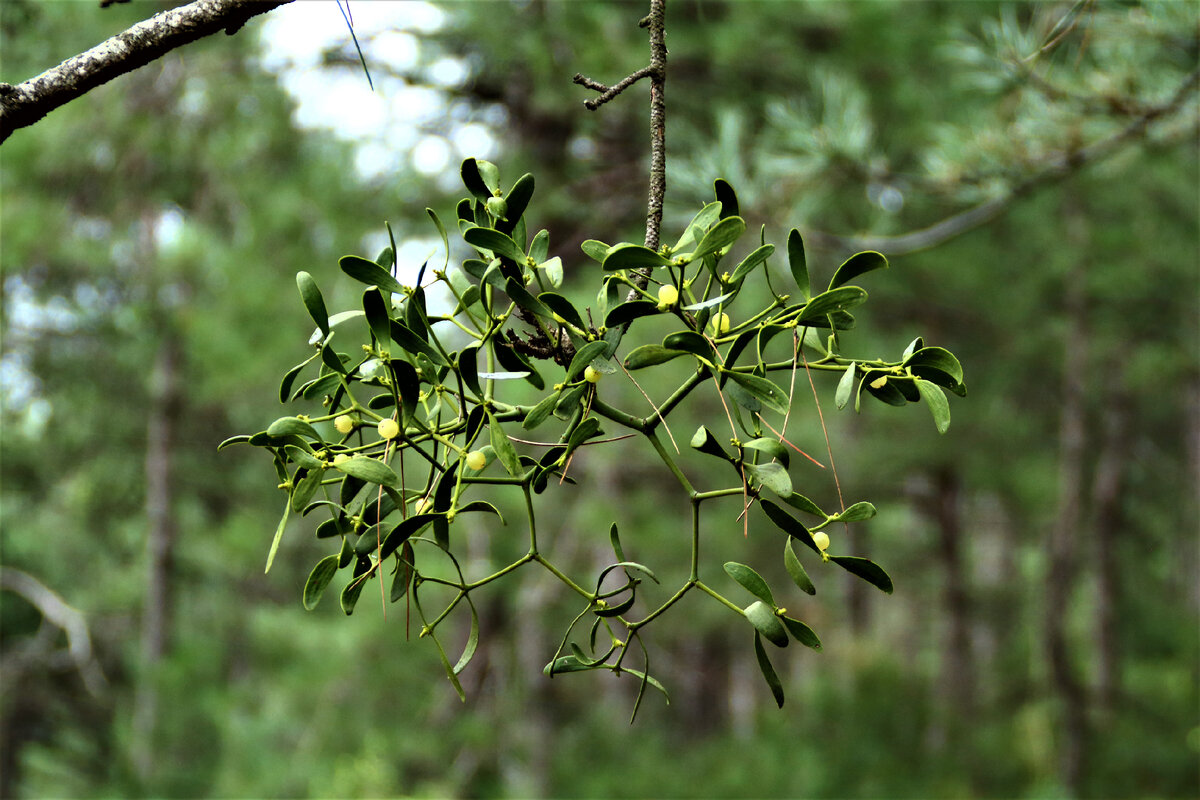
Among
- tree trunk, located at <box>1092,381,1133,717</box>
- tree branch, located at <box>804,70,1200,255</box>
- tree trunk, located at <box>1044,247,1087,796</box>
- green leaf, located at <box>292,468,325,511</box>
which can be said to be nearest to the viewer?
green leaf, located at <box>292,468,325,511</box>

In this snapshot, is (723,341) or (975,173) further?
(975,173)

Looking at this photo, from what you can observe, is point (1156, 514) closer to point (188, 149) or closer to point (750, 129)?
point (750, 129)

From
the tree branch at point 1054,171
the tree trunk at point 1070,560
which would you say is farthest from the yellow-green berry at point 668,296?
the tree trunk at point 1070,560

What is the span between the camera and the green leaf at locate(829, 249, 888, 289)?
605 mm

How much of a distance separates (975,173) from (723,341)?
1.69 meters

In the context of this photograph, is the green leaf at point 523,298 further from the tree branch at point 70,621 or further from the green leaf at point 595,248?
the tree branch at point 70,621

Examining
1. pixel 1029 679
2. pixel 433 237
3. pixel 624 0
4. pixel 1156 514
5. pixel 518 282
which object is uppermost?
pixel 624 0

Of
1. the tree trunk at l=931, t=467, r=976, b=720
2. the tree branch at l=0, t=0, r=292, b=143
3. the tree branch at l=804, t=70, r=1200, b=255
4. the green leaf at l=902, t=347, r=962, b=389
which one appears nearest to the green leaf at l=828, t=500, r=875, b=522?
the green leaf at l=902, t=347, r=962, b=389

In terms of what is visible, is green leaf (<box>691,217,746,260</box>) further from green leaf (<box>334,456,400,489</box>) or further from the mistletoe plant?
green leaf (<box>334,456,400,489</box>)

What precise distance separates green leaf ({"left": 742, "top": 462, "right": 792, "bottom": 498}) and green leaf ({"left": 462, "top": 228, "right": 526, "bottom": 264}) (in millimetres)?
239

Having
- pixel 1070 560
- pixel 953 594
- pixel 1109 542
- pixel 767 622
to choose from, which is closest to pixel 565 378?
pixel 767 622

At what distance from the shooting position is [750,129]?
13.0 feet

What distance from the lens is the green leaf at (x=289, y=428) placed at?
2.13ft

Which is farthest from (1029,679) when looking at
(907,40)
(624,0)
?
(624,0)
